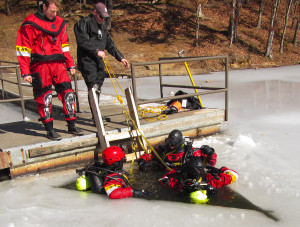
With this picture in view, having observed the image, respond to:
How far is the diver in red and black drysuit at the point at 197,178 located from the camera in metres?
3.43

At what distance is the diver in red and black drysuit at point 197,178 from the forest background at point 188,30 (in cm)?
1592

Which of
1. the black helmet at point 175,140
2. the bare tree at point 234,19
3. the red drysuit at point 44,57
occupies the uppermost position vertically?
the bare tree at point 234,19

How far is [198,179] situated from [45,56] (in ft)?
7.80

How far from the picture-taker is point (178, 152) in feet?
13.4

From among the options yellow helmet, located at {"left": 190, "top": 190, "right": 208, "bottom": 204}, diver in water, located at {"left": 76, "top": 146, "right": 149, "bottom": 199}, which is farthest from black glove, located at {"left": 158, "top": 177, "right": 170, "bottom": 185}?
yellow helmet, located at {"left": 190, "top": 190, "right": 208, "bottom": 204}

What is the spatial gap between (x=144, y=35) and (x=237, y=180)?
79.9ft

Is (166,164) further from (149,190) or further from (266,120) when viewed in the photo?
(266,120)

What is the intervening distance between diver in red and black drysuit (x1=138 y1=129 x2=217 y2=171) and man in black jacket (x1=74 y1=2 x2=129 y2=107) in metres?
1.45

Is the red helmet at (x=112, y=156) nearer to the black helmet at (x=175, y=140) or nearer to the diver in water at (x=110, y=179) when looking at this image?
the diver in water at (x=110, y=179)

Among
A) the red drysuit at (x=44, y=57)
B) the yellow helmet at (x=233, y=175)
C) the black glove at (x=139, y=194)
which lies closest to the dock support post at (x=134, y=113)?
the red drysuit at (x=44, y=57)

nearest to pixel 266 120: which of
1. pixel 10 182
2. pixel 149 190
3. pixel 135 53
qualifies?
pixel 149 190

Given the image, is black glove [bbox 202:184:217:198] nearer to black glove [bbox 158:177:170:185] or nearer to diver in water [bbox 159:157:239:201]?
diver in water [bbox 159:157:239:201]

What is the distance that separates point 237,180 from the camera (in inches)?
149

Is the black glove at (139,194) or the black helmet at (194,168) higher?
the black helmet at (194,168)
